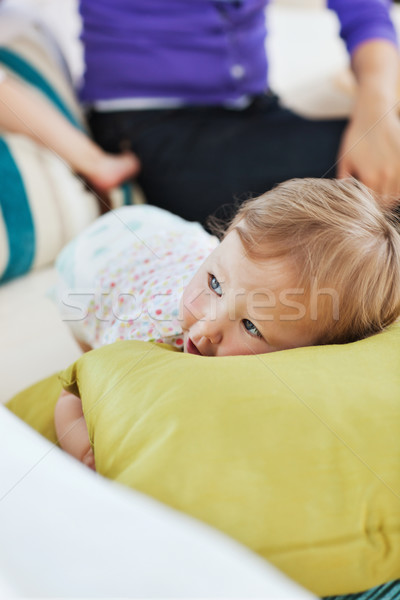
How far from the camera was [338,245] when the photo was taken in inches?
Result: 18.3

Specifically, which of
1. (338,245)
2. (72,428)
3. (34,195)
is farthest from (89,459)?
(34,195)

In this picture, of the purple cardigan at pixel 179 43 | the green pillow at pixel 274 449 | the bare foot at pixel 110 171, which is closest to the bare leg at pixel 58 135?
the bare foot at pixel 110 171

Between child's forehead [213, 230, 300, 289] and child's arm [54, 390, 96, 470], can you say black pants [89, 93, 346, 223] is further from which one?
child's arm [54, 390, 96, 470]

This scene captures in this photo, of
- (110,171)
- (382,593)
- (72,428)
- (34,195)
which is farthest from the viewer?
(110,171)

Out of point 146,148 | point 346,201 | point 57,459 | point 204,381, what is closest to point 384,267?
point 346,201

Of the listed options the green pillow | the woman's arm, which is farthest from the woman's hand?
the green pillow

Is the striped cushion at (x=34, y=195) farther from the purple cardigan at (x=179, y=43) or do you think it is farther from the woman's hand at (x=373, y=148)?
the woman's hand at (x=373, y=148)

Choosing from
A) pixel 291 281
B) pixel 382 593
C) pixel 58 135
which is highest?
pixel 58 135

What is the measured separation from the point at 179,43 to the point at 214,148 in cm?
25

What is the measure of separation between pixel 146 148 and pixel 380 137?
0.36 m

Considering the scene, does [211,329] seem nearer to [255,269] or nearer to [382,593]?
[255,269]

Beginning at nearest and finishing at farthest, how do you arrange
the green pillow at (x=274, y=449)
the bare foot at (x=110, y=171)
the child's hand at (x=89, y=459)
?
the green pillow at (x=274, y=449) → the child's hand at (x=89, y=459) → the bare foot at (x=110, y=171)

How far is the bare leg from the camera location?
844mm

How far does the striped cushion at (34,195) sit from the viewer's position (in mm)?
775
